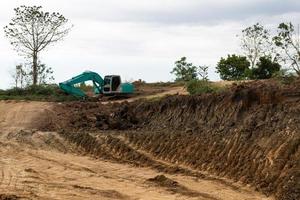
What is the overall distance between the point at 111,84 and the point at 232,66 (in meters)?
13.5

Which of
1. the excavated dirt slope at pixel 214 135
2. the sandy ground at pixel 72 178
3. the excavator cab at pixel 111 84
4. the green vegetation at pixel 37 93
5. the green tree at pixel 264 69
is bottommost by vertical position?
the sandy ground at pixel 72 178

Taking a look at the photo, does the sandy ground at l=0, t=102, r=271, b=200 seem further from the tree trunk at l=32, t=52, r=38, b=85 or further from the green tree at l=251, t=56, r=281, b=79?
the tree trunk at l=32, t=52, r=38, b=85

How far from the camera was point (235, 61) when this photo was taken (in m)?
43.6

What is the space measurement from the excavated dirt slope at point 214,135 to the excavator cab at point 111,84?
959 cm

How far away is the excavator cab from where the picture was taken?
3372 cm

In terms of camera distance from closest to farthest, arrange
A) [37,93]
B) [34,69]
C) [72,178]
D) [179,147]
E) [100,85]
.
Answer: [72,178], [179,147], [100,85], [37,93], [34,69]

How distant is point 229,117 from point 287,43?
1890 centimetres

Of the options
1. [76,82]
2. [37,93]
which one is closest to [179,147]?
[76,82]

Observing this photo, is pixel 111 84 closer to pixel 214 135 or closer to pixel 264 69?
pixel 264 69

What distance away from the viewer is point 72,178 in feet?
45.6

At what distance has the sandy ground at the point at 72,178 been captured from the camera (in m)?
11.7

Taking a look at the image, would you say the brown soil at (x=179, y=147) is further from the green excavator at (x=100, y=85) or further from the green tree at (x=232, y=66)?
the green tree at (x=232, y=66)

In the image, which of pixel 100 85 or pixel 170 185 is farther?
pixel 100 85

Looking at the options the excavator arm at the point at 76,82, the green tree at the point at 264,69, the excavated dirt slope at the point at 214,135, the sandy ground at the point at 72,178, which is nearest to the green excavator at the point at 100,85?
the excavator arm at the point at 76,82
